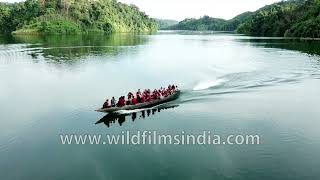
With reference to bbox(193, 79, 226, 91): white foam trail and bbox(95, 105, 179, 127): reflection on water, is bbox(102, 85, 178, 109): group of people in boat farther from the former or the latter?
bbox(193, 79, 226, 91): white foam trail

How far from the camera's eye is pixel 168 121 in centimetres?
4219

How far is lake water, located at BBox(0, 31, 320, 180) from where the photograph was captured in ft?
99.3

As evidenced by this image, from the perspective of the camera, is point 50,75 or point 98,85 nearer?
point 98,85

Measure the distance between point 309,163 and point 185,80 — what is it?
38.0 metres

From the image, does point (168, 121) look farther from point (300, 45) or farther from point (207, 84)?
point (300, 45)

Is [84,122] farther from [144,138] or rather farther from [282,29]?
[282,29]

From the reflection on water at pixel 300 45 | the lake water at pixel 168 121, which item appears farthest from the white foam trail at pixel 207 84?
the reflection on water at pixel 300 45

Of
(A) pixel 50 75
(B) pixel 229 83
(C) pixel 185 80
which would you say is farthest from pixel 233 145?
(A) pixel 50 75

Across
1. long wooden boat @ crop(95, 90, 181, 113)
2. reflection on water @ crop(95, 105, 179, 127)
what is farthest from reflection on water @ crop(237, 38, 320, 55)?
reflection on water @ crop(95, 105, 179, 127)

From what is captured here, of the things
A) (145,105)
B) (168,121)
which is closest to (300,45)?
(145,105)

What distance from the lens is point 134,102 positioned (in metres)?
45.4

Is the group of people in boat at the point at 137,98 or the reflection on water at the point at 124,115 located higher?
the group of people in boat at the point at 137,98

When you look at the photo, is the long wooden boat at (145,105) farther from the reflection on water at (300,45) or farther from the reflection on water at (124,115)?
the reflection on water at (300,45)

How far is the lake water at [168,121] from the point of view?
30.3m
